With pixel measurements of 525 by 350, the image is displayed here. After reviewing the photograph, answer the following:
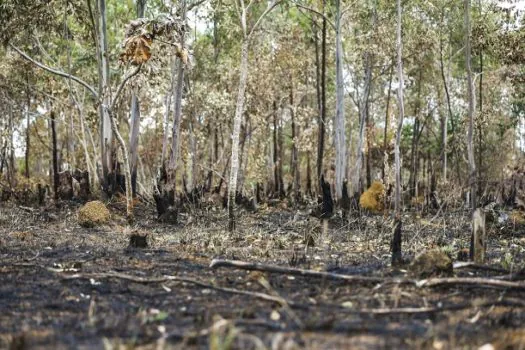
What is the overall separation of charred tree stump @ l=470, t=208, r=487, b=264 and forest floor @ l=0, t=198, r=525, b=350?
23cm

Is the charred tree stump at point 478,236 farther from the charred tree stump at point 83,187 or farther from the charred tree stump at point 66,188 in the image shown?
the charred tree stump at point 66,188

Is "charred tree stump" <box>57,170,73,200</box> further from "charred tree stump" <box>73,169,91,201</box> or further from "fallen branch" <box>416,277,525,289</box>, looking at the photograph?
"fallen branch" <box>416,277,525,289</box>

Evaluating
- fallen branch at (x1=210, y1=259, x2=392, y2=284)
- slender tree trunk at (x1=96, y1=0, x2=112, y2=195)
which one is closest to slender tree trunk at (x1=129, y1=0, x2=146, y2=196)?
slender tree trunk at (x1=96, y1=0, x2=112, y2=195)

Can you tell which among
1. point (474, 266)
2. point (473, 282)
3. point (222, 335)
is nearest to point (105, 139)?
point (474, 266)

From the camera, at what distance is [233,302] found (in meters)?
4.18

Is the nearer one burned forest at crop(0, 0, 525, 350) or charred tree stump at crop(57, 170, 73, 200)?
burned forest at crop(0, 0, 525, 350)

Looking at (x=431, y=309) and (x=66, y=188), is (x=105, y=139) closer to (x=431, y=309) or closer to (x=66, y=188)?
(x=66, y=188)

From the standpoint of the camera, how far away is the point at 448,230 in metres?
10.3

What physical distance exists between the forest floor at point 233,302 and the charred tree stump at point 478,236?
0.76ft

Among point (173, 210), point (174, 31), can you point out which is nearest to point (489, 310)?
point (174, 31)

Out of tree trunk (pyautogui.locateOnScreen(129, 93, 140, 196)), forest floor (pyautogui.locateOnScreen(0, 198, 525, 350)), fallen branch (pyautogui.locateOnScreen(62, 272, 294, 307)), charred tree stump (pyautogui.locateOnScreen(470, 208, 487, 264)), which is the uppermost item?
tree trunk (pyautogui.locateOnScreen(129, 93, 140, 196))

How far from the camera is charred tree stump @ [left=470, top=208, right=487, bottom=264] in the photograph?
5.78 metres

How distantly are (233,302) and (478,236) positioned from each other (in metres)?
2.77

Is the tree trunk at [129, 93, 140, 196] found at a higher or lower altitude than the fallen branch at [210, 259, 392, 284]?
higher
